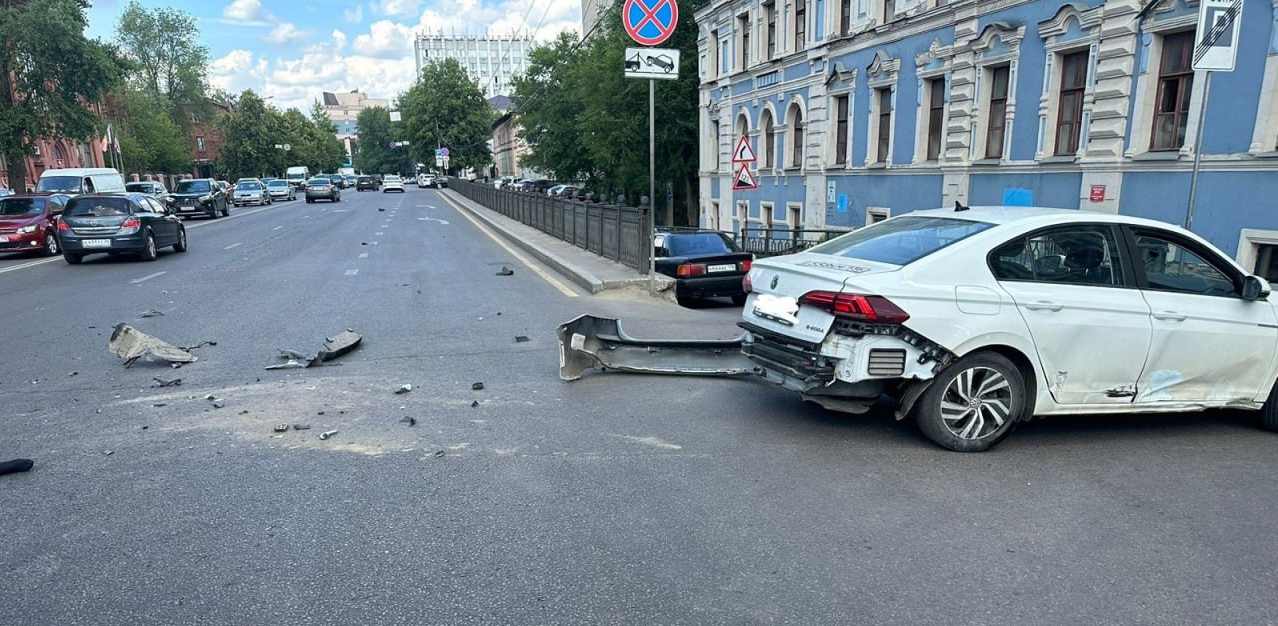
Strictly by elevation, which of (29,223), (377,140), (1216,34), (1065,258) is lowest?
(29,223)

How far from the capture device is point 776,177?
29703 millimetres

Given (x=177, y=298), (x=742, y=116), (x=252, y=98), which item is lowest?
(x=177, y=298)

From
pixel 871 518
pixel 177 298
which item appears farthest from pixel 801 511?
pixel 177 298

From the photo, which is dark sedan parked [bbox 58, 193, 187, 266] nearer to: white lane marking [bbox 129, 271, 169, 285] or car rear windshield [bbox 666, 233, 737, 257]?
white lane marking [bbox 129, 271, 169, 285]

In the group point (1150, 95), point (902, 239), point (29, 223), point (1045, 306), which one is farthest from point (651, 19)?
point (29, 223)

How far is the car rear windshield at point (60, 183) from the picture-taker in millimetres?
24953

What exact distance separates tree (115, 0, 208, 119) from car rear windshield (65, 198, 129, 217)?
233 feet

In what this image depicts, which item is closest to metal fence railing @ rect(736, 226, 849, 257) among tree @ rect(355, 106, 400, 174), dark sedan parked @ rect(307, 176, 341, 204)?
dark sedan parked @ rect(307, 176, 341, 204)

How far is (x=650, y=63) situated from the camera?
1011 cm

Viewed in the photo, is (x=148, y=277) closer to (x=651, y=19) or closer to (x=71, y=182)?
(x=651, y=19)

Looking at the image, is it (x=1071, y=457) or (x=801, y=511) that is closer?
(x=801, y=511)

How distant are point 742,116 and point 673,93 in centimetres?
886

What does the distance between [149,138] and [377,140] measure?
323 ft

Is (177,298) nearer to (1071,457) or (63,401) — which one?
(63,401)
